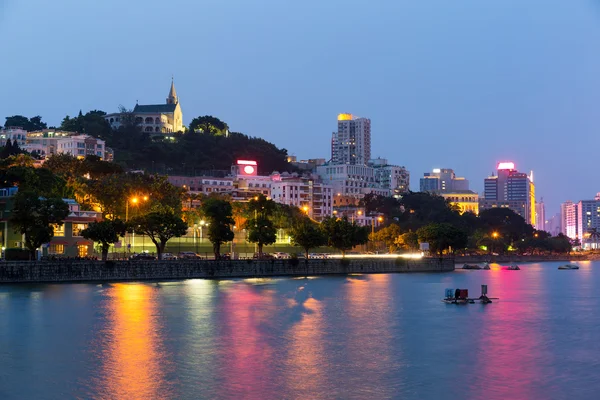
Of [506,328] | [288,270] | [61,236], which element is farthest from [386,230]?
[506,328]

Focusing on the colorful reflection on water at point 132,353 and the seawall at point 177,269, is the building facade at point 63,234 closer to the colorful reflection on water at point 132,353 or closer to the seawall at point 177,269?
the seawall at point 177,269

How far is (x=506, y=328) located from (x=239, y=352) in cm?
2334

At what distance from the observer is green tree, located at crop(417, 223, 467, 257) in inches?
5960

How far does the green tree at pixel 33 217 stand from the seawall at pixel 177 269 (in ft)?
9.36

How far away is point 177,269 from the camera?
10581cm

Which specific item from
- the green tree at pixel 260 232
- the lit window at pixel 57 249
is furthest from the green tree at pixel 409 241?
the lit window at pixel 57 249

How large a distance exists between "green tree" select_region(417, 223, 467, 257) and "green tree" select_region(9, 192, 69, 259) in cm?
8068

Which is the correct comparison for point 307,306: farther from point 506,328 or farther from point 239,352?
point 239,352

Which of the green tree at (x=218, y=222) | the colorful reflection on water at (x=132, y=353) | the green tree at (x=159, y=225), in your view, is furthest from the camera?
the green tree at (x=218, y=222)

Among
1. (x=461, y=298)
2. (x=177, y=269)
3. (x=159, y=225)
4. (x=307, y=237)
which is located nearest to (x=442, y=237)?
(x=307, y=237)

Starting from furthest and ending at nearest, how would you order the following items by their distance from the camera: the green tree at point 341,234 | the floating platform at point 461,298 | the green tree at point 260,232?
the green tree at point 341,234 < the green tree at point 260,232 < the floating platform at point 461,298

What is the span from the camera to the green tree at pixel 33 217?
90125mm

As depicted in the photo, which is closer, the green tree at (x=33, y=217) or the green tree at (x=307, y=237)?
the green tree at (x=33, y=217)

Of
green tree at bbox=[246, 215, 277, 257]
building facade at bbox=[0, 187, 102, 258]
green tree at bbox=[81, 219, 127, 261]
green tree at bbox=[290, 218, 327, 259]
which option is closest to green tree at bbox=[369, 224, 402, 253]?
green tree at bbox=[290, 218, 327, 259]
